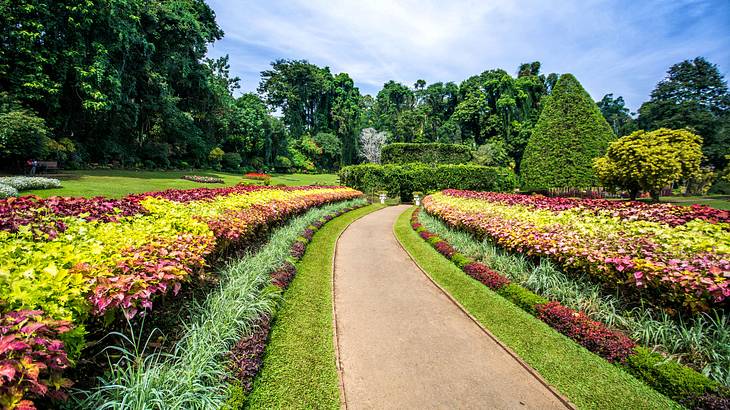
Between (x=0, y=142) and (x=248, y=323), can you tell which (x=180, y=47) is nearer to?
(x=0, y=142)

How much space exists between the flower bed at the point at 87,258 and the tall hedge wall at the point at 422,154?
80.3ft

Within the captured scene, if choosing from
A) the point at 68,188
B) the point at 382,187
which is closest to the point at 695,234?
the point at 68,188

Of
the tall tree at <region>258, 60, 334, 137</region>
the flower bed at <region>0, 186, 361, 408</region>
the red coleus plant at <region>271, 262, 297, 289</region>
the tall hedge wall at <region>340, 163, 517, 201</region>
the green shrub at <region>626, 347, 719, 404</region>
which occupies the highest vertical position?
the tall tree at <region>258, 60, 334, 137</region>

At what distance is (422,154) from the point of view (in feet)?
95.4

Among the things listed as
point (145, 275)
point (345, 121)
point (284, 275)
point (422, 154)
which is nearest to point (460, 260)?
point (284, 275)

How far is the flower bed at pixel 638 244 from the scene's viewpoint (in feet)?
12.3

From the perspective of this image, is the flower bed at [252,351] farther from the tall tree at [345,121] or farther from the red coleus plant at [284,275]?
the tall tree at [345,121]

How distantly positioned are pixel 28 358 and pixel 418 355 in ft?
12.0

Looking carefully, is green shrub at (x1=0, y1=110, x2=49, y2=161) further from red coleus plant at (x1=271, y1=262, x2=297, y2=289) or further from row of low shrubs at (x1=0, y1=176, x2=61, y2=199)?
red coleus plant at (x1=271, y1=262, x2=297, y2=289)

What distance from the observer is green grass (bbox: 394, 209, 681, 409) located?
3.27 meters

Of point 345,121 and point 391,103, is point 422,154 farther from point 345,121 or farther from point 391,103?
point 391,103

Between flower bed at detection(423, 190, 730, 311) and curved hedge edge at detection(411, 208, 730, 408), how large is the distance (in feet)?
2.56

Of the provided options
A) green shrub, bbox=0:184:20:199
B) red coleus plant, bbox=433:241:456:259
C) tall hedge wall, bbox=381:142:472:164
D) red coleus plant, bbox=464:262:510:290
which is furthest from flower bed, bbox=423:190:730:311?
tall hedge wall, bbox=381:142:472:164

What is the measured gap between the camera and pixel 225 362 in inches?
132
